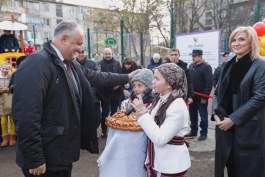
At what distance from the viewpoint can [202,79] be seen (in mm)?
5688

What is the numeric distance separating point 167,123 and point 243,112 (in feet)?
3.12

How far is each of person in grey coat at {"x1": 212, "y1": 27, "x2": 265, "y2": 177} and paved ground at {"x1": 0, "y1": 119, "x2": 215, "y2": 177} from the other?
122cm

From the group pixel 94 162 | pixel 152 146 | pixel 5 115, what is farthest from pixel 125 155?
pixel 5 115

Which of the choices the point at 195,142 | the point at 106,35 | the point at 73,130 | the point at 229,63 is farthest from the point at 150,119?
the point at 106,35

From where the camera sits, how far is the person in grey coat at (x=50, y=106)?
1875 mm

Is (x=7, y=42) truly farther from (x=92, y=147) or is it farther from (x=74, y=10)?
(x=74, y=10)

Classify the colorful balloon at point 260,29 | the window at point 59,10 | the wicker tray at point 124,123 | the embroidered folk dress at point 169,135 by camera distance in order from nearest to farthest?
the embroidered folk dress at point 169,135 → the wicker tray at point 124,123 → the colorful balloon at point 260,29 → the window at point 59,10

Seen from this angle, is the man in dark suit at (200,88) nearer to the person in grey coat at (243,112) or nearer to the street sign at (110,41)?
the person in grey coat at (243,112)

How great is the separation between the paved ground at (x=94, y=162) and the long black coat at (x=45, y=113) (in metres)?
2.09

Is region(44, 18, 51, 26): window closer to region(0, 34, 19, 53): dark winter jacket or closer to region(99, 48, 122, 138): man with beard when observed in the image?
region(0, 34, 19, 53): dark winter jacket

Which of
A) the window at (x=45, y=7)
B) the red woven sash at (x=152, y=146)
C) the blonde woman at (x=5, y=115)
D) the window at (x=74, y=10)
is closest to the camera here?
the red woven sash at (x=152, y=146)

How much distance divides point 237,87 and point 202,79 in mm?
2950

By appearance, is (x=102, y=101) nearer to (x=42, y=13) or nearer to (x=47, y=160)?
(x=47, y=160)

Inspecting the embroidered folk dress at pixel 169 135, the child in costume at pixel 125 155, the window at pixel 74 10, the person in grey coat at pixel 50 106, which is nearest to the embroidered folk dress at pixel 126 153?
the child in costume at pixel 125 155
